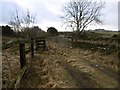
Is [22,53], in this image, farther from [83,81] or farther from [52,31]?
[52,31]

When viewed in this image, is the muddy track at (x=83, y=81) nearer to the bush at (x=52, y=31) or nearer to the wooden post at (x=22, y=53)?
the wooden post at (x=22, y=53)

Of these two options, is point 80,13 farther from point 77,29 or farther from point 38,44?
point 38,44

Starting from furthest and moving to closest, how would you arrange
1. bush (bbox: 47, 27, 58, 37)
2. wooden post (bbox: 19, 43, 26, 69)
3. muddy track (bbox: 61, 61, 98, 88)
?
bush (bbox: 47, 27, 58, 37) → wooden post (bbox: 19, 43, 26, 69) → muddy track (bbox: 61, 61, 98, 88)

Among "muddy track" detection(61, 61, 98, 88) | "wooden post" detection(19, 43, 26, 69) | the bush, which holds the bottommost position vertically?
"muddy track" detection(61, 61, 98, 88)

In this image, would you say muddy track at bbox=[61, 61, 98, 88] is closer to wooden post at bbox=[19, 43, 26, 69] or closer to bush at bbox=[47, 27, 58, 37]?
wooden post at bbox=[19, 43, 26, 69]

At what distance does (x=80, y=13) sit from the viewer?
3791 centimetres

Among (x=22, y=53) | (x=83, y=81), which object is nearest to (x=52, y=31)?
(x=22, y=53)

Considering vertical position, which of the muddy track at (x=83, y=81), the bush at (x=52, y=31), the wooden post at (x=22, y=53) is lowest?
the muddy track at (x=83, y=81)

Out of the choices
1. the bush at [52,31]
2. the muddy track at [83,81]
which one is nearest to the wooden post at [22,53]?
the muddy track at [83,81]

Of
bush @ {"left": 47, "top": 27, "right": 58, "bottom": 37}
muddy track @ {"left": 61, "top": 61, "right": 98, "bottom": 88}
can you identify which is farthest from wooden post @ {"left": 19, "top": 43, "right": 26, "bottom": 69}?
bush @ {"left": 47, "top": 27, "right": 58, "bottom": 37}

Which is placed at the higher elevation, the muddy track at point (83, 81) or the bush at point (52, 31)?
the bush at point (52, 31)

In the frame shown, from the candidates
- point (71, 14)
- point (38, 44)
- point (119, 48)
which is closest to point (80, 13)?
point (71, 14)

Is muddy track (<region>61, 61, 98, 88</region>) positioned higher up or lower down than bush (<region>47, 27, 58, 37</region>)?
lower down

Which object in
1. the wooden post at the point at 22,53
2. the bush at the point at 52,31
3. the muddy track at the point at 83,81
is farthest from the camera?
the bush at the point at 52,31
